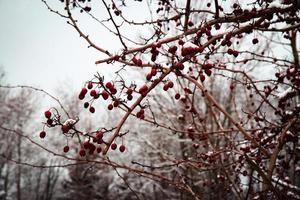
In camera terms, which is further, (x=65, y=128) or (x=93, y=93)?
(x=93, y=93)

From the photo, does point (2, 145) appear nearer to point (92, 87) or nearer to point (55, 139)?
point (55, 139)

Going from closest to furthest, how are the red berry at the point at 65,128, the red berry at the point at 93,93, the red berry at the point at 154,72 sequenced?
1. the red berry at the point at 65,128
2. the red berry at the point at 154,72
3. the red berry at the point at 93,93

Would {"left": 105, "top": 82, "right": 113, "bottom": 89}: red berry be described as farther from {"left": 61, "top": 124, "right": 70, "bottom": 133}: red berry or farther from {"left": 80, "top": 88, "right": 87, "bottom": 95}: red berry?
{"left": 61, "top": 124, "right": 70, "bottom": 133}: red berry

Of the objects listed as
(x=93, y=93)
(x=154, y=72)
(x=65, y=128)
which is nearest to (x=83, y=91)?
(x=93, y=93)

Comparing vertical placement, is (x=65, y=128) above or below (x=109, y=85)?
below

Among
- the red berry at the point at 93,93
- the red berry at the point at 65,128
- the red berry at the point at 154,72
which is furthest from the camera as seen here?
the red berry at the point at 93,93

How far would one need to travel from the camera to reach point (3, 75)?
23625mm

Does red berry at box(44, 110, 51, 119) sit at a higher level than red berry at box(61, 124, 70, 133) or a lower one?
higher

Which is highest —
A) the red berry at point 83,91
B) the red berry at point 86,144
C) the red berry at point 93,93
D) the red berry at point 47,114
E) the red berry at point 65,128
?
the red berry at point 83,91

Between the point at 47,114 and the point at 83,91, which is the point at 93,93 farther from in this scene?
A: the point at 47,114

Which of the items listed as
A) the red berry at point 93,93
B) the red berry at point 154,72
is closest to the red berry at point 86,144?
the red berry at point 93,93

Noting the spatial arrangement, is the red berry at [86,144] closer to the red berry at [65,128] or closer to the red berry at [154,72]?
the red berry at [65,128]

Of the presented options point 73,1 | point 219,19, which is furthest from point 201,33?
point 73,1

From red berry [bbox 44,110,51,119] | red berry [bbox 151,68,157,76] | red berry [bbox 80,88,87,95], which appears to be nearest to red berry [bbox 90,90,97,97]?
red berry [bbox 80,88,87,95]
